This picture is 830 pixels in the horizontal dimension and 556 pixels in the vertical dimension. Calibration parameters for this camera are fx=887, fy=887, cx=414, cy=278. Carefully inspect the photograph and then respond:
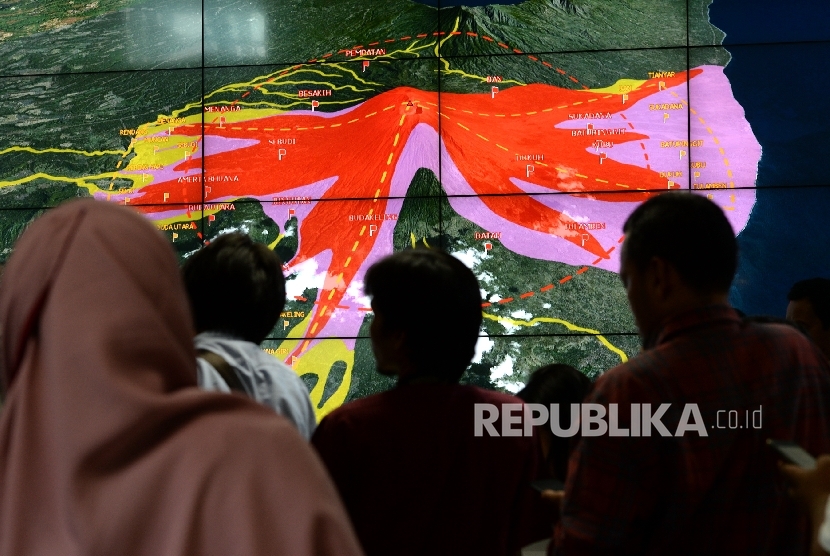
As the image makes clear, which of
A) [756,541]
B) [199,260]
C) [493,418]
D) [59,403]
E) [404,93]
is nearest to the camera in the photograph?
[59,403]

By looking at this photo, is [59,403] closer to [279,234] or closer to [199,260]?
[199,260]

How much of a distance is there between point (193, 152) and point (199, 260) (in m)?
2.73

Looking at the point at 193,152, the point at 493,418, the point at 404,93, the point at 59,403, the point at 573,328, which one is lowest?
the point at 573,328

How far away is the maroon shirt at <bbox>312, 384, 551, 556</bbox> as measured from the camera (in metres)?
1.24

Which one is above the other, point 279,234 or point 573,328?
point 279,234

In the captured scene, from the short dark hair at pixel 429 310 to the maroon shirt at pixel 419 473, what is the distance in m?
0.06

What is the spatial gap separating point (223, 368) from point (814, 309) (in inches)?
78.2

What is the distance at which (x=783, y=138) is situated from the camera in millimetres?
3811

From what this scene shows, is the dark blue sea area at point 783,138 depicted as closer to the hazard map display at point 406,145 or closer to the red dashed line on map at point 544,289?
the hazard map display at point 406,145

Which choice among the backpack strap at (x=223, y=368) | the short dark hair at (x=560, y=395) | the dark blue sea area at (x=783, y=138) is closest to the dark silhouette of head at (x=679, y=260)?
the backpack strap at (x=223, y=368)

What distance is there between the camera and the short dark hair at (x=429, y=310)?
1.33 metres

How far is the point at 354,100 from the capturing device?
404 centimetres

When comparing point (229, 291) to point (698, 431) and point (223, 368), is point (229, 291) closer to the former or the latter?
point (223, 368)

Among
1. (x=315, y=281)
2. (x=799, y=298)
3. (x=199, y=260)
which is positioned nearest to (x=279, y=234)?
(x=315, y=281)
